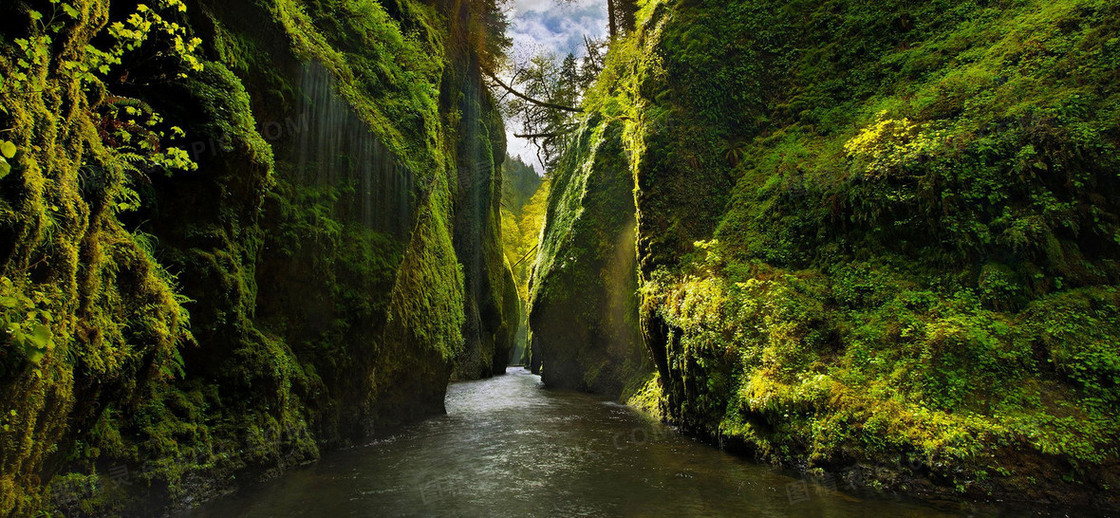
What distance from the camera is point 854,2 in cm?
1067

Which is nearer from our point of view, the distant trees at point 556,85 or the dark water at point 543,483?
the dark water at point 543,483

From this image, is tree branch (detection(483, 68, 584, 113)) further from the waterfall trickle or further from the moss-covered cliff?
the waterfall trickle

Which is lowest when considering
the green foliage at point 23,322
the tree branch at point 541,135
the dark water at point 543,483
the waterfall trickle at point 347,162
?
the dark water at point 543,483

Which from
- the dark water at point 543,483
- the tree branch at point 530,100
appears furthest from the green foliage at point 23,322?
the tree branch at point 530,100

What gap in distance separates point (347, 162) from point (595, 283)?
10.9m

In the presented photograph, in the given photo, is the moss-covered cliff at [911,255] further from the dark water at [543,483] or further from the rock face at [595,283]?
the rock face at [595,283]

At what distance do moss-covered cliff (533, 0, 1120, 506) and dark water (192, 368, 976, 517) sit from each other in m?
0.74

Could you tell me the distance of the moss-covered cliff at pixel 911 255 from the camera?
5.29 m

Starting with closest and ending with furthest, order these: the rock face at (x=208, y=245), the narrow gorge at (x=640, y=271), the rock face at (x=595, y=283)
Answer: the rock face at (x=208, y=245)
the narrow gorge at (x=640, y=271)
the rock face at (x=595, y=283)

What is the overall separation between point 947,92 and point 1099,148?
220 cm

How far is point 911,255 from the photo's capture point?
23.3 feet

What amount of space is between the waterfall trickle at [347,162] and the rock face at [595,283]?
8932 mm

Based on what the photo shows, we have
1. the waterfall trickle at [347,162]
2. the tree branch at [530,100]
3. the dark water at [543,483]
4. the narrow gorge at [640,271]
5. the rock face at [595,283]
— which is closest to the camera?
the narrow gorge at [640,271]

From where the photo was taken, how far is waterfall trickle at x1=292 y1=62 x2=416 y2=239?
8.16 m
